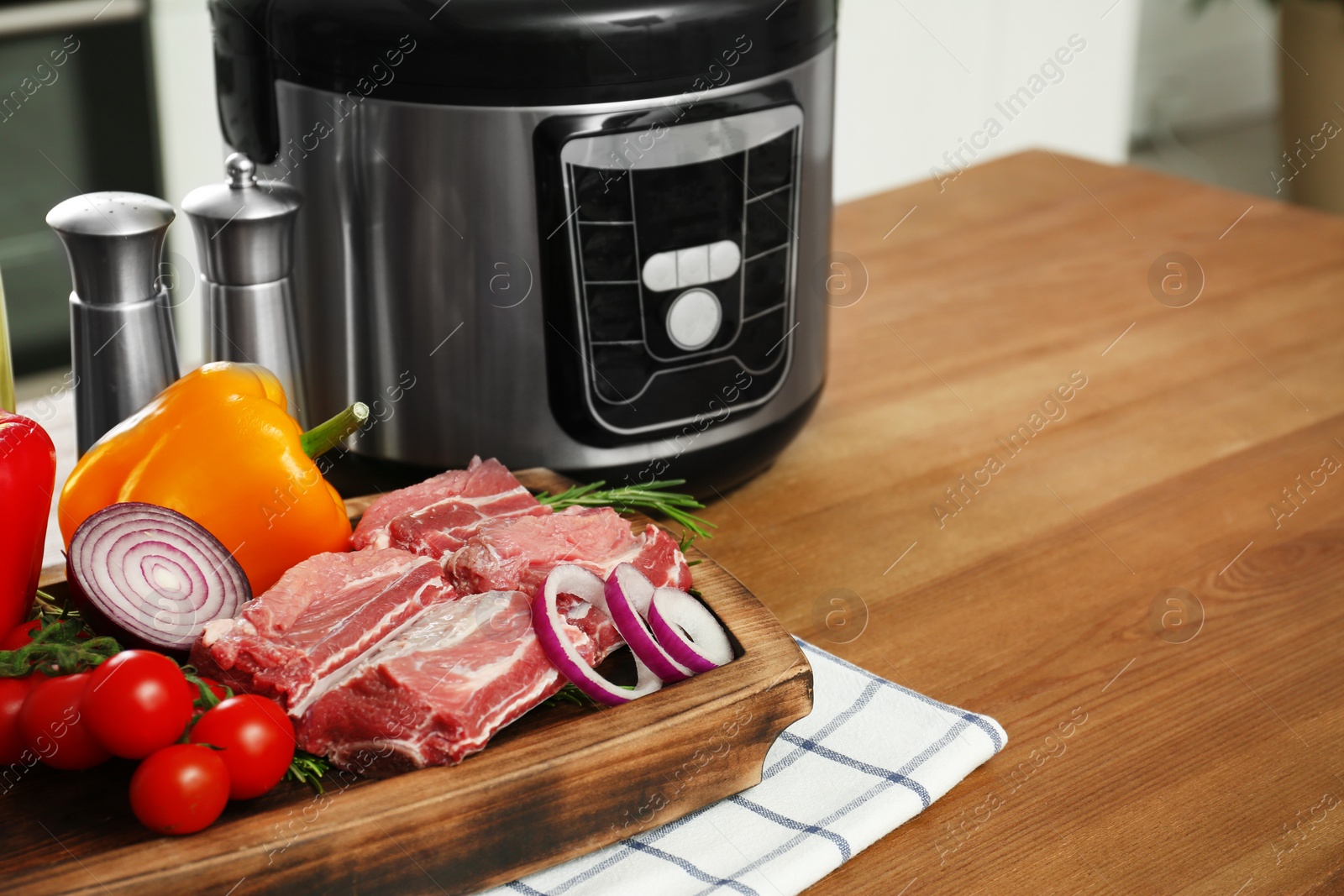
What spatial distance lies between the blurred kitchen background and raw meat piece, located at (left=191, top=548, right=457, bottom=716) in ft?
3.85

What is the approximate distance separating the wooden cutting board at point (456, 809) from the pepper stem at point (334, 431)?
24cm

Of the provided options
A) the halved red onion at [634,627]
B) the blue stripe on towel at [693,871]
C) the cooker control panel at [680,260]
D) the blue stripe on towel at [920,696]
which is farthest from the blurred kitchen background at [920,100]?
the blue stripe on towel at [693,871]

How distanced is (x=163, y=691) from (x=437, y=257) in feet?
1.27

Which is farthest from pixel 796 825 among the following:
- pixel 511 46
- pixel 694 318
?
pixel 511 46

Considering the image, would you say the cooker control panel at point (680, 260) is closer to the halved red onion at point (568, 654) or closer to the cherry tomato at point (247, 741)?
the halved red onion at point (568, 654)

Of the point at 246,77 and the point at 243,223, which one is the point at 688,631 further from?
the point at 246,77

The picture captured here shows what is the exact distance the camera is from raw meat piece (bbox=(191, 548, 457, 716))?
2.36ft

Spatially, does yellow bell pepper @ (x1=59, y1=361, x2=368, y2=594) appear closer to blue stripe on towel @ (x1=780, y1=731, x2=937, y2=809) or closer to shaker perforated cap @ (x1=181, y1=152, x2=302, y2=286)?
shaker perforated cap @ (x1=181, y1=152, x2=302, y2=286)

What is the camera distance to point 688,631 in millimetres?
793

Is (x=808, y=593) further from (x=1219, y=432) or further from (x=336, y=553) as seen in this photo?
(x=1219, y=432)

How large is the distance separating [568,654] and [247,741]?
0.18 metres

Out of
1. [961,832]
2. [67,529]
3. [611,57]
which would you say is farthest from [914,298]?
[67,529]

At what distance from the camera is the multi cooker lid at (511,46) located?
84 centimetres

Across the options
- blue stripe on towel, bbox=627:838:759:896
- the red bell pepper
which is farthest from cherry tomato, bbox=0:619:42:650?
blue stripe on towel, bbox=627:838:759:896
